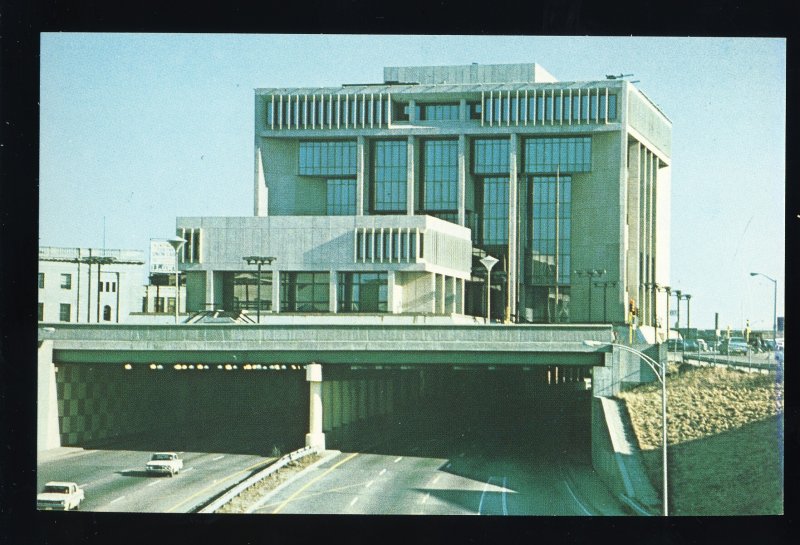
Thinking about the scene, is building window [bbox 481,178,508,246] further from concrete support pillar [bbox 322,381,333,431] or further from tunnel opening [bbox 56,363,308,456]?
concrete support pillar [bbox 322,381,333,431]

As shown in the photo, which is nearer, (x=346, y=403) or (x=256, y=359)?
(x=256, y=359)

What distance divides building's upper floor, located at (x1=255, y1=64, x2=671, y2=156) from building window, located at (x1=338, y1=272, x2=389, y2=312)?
20.1 meters

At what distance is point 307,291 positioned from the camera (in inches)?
3745

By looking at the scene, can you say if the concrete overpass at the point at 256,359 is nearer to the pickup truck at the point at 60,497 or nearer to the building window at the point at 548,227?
the pickup truck at the point at 60,497

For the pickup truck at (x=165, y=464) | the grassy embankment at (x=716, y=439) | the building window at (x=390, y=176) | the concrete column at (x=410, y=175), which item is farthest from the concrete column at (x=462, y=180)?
the pickup truck at (x=165, y=464)

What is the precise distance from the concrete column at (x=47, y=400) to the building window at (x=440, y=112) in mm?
60829

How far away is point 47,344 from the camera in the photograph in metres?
60.9

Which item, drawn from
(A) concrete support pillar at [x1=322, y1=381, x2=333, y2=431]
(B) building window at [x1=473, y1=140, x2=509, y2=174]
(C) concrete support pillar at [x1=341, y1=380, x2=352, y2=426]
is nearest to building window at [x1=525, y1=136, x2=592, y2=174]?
(B) building window at [x1=473, y1=140, x2=509, y2=174]

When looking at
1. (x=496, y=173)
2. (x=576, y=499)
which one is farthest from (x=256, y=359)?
(x=496, y=173)

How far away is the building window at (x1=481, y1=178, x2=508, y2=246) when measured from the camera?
113 metres

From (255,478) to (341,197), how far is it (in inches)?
2572

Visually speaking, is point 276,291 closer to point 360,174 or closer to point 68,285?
point 68,285

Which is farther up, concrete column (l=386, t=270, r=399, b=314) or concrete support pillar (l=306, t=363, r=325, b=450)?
concrete column (l=386, t=270, r=399, b=314)

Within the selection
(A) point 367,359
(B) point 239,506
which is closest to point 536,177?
(A) point 367,359
